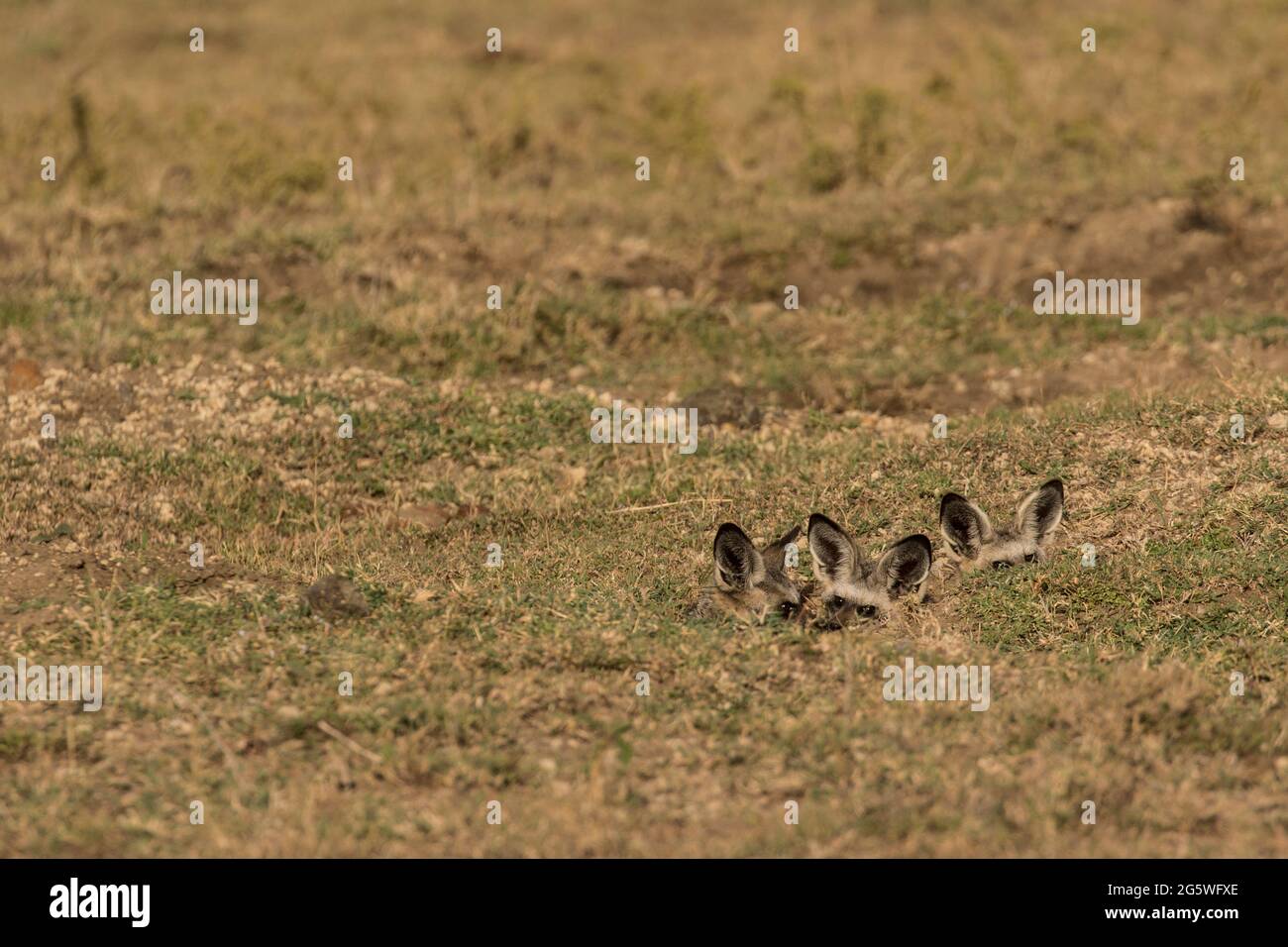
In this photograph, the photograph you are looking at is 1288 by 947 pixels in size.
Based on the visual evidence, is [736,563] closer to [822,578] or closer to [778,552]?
[778,552]

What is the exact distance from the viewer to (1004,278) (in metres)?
13.6

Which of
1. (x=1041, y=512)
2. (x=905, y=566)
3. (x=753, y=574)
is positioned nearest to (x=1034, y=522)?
(x=1041, y=512)

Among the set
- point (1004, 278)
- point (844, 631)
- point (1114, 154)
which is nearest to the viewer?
point (844, 631)

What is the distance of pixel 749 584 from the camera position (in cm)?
809

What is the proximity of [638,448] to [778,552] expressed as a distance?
243 cm

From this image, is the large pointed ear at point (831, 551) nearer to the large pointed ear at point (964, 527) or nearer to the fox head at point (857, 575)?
the fox head at point (857, 575)

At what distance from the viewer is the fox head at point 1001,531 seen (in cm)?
841

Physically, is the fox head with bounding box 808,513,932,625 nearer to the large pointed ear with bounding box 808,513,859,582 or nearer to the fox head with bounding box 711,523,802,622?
the large pointed ear with bounding box 808,513,859,582

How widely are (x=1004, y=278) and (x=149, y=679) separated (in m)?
8.41

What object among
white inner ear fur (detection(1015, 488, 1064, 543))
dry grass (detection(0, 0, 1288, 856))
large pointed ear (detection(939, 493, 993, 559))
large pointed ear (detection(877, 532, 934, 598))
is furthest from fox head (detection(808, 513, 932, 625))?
white inner ear fur (detection(1015, 488, 1064, 543))

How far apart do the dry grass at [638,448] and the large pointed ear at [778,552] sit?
59cm
